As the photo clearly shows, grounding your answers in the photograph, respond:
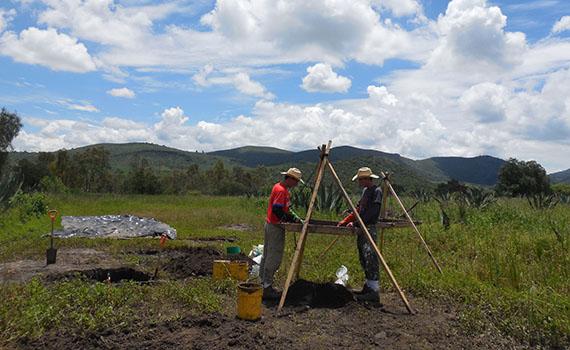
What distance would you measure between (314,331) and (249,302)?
769 millimetres

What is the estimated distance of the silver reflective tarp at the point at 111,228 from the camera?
13164mm

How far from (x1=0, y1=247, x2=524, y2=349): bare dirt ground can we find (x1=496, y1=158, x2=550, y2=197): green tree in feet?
146

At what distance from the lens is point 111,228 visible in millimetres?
13984

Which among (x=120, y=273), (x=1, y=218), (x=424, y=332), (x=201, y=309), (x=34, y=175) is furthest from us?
(x=34, y=175)

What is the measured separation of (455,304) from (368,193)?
1769 mm

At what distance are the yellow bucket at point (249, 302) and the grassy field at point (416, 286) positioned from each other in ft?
1.75

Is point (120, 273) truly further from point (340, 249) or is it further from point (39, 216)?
point (39, 216)

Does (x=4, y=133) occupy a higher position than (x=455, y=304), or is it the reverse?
(x=4, y=133)

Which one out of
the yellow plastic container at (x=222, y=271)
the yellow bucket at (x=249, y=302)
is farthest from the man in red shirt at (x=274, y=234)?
the yellow bucket at (x=249, y=302)

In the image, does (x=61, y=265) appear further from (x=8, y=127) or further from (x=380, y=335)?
(x=8, y=127)

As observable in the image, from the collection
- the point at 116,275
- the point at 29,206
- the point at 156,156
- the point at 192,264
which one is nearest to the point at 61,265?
the point at 116,275

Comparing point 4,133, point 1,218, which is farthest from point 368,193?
point 4,133

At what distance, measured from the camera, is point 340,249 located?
1005cm

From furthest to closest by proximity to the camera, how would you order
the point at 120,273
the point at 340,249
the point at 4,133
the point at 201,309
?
the point at 4,133 < the point at 340,249 < the point at 120,273 < the point at 201,309
